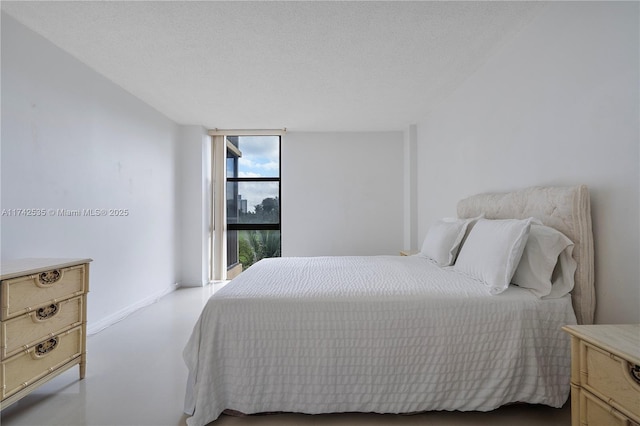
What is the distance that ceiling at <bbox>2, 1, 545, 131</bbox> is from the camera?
1877mm

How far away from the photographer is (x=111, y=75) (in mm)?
2816

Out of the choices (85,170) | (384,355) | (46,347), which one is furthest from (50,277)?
(384,355)

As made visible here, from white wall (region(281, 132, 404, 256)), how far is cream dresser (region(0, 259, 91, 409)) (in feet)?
9.60

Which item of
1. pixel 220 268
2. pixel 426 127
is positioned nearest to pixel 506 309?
pixel 426 127

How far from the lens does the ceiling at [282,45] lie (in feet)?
6.16

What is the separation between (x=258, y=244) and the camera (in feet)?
16.1

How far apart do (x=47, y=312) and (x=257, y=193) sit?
11.0ft

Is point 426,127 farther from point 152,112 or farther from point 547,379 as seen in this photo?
point 152,112

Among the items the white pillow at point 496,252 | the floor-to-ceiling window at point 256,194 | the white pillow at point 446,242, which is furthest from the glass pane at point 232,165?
the white pillow at point 496,252

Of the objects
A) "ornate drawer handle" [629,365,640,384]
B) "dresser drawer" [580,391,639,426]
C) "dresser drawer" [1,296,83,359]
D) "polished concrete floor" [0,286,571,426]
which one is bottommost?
"polished concrete floor" [0,286,571,426]

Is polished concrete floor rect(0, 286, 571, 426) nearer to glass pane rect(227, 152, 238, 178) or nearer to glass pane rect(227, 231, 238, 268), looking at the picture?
glass pane rect(227, 231, 238, 268)

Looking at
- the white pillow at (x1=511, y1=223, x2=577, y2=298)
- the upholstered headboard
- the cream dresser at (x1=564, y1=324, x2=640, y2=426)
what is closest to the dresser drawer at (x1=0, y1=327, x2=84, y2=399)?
the cream dresser at (x1=564, y1=324, x2=640, y2=426)

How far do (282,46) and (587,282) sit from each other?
8.37 feet

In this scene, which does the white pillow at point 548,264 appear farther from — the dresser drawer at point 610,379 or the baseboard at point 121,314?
the baseboard at point 121,314
